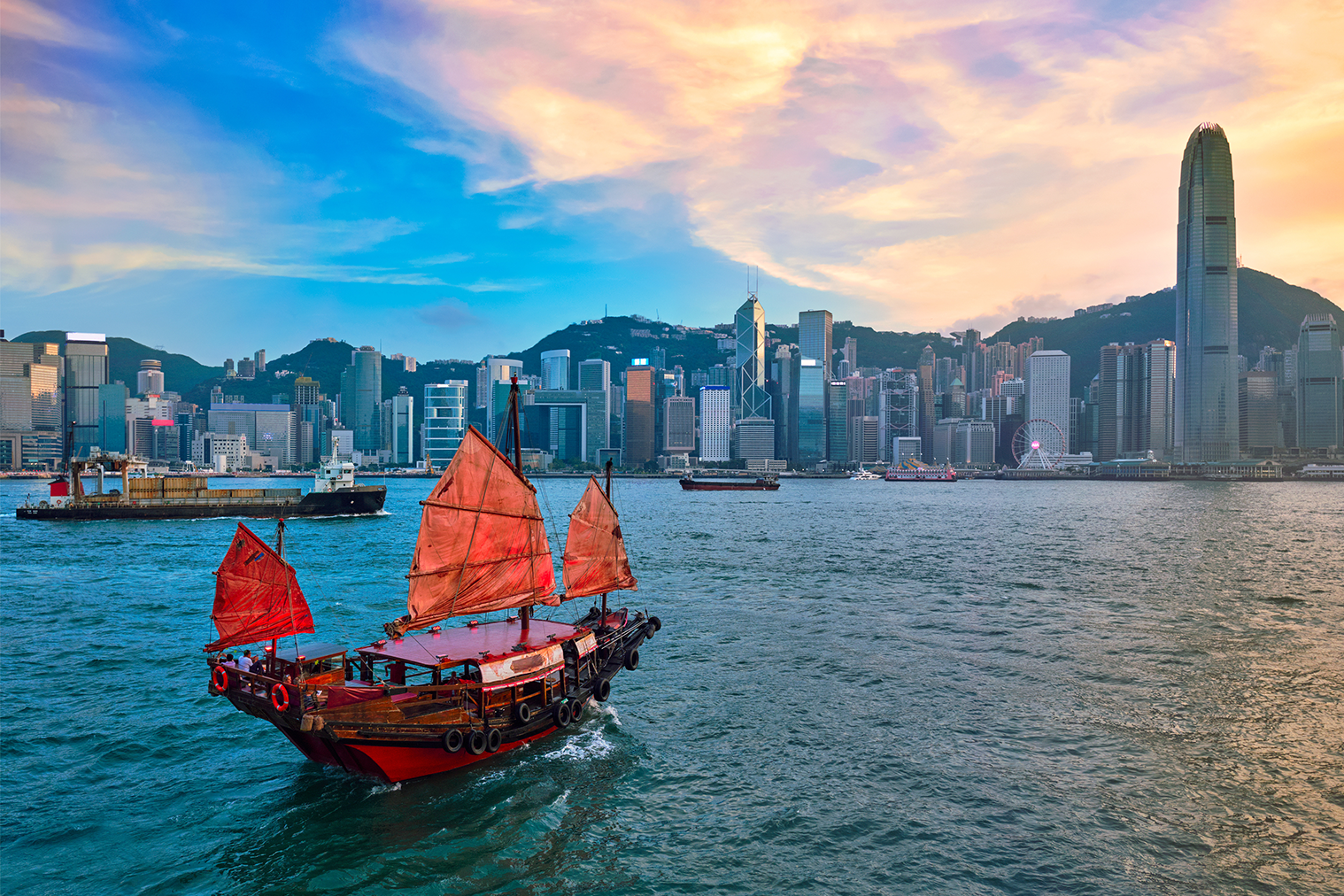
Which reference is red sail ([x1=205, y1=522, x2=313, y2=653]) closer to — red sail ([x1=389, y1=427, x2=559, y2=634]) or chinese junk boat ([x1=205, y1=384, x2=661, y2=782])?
chinese junk boat ([x1=205, y1=384, x2=661, y2=782])

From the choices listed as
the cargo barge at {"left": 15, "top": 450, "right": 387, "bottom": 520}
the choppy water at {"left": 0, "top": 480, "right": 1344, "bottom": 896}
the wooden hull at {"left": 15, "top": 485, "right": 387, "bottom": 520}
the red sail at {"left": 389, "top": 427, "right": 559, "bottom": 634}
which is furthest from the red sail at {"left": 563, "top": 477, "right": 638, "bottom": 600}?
the cargo barge at {"left": 15, "top": 450, "right": 387, "bottom": 520}

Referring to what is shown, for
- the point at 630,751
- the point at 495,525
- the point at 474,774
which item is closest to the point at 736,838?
the point at 630,751

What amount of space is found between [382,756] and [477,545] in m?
7.19

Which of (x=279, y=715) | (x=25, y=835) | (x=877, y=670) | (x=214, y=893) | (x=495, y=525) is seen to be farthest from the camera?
(x=877, y=670)

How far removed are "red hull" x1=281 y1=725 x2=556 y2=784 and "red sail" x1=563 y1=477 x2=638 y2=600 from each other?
9.52 m

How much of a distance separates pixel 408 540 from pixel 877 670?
5747 cm

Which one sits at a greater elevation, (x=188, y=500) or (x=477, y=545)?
(x=477, y=545)

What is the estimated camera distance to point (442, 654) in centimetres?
2166

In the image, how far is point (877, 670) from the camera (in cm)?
3111

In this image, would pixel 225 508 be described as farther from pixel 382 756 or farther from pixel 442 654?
pixel 382 756

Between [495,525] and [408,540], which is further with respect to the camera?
[408,540]

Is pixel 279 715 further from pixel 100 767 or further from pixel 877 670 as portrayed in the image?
pixel 877 670

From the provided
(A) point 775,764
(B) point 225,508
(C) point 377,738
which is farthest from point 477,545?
(B) point 225,508

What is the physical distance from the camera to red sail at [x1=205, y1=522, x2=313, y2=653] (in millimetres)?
19812
